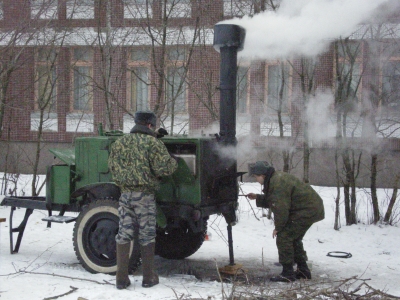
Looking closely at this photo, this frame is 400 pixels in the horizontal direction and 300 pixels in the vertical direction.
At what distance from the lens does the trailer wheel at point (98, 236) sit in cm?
691

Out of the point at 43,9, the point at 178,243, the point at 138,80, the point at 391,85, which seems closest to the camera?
the point at 178,243

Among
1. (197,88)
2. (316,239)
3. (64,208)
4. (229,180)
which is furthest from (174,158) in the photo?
(197,88)

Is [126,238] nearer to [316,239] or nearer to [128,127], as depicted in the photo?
[316,239]

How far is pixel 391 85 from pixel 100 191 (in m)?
6.19

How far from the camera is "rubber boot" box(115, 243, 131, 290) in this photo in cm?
622

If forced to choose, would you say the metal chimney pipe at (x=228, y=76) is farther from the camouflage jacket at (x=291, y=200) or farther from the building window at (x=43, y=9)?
the building window at (x=43, y=9)

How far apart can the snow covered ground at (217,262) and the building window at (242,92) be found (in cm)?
216

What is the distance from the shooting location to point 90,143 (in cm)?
759

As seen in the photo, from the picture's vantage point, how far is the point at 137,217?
20.8 feet

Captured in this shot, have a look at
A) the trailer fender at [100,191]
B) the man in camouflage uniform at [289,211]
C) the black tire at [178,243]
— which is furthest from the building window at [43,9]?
the man in camouflage uniform at [289,211]

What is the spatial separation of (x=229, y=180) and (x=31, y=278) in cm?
264

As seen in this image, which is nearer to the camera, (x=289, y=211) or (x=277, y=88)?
(x=289, y=211)

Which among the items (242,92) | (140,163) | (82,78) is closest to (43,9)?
(82,78)

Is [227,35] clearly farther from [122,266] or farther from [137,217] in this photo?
[122,266]
